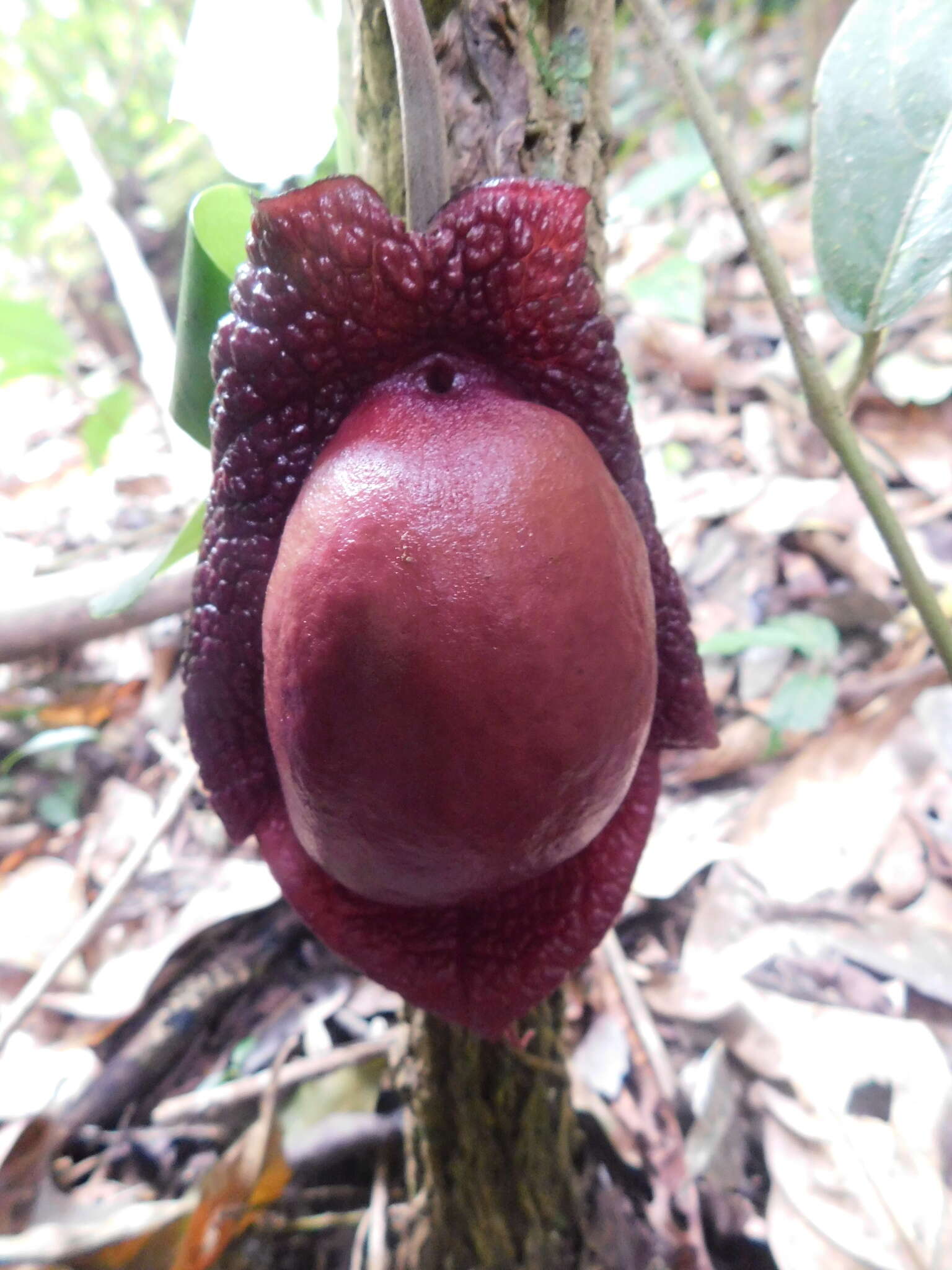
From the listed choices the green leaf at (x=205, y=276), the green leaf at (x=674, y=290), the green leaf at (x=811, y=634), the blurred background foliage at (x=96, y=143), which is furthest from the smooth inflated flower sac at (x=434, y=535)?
the blurred background foliage at (x=96, y=143)

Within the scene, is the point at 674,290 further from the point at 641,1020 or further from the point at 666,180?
the point at 641,1020

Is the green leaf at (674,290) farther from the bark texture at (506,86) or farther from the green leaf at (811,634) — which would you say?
the bark texture at (506,86)

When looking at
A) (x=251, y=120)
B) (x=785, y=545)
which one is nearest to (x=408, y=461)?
(x=251, y=120)

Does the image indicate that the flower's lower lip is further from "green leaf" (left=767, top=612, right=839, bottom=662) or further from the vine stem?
"green leaf" (left=767, top=612, right=839, bottom=662)

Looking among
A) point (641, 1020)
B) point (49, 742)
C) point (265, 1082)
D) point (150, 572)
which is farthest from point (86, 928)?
point (641, 1020)

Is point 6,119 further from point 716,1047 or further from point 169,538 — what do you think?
point 716,1047

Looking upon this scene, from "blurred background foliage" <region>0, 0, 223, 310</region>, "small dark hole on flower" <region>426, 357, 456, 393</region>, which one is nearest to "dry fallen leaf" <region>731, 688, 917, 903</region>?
"small dark hole on flower" <region>426, 357, 456, 393</region>
